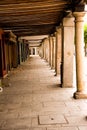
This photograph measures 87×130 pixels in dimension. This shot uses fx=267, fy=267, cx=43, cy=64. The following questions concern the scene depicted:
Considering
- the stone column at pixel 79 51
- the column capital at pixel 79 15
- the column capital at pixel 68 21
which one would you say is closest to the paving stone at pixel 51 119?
the stone column at pixel 79 51

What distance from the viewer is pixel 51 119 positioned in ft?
21.6

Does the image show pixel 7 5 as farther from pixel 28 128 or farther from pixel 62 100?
pixel 28 128

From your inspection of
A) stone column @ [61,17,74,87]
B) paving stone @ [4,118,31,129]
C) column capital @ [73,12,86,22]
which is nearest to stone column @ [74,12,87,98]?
column capital @ [73,12,86,22]

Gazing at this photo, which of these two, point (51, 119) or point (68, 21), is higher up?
point (68, 21)

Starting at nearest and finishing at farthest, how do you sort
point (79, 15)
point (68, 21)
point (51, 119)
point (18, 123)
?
point (18, 123) < point (51, 119) < point (79, 15) < point (68, 21)

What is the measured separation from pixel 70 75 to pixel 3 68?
5.84m

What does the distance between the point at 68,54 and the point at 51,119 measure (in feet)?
17.6

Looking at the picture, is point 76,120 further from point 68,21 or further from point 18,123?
point 68,21

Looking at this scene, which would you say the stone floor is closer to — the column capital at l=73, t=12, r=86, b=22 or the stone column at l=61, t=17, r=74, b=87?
the stone column at l=61, t=17, r=74, b=87

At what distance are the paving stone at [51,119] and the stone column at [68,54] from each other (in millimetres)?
4677

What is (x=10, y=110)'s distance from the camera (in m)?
7.59

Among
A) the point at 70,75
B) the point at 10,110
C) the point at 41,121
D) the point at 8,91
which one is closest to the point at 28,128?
the point at 41,121

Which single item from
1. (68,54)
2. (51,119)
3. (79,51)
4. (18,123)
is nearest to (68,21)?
(68,54)

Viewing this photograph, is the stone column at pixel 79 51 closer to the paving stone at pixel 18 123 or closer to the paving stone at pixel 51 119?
the paving stone at pixel 51 119
